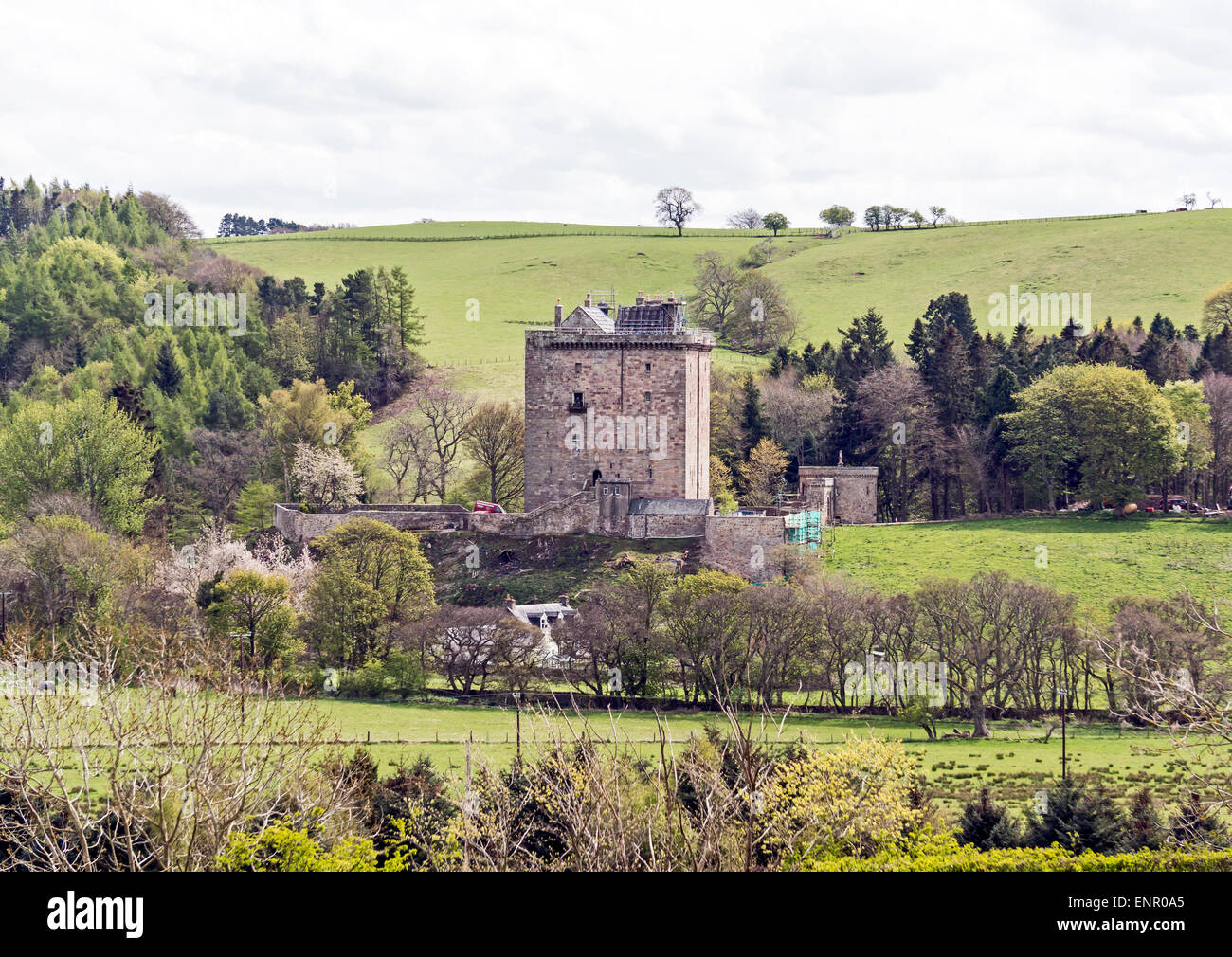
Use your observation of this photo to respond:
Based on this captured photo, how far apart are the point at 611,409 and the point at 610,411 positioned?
0.39ft

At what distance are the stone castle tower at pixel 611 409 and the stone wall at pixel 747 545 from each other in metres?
5.41

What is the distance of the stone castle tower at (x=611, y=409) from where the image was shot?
232 feet

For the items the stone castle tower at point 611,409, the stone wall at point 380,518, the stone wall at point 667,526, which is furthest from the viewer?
the stone castle tower at point 611,409

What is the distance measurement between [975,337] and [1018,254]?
168 ft

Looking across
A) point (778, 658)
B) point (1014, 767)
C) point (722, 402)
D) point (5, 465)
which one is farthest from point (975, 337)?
point (5, 465)

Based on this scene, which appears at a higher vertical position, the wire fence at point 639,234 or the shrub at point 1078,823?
the wire fence at point 639,234

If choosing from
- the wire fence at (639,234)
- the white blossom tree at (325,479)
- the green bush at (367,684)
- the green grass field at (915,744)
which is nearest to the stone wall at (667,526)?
the green grass field at (915,744)

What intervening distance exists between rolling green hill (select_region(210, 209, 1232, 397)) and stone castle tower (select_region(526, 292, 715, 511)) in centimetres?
3644

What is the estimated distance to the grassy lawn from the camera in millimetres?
64188

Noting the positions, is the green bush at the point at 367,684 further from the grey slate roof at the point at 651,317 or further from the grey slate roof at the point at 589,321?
the grey slate roof at the point at 651,317

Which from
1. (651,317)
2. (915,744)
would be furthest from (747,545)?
(915,744)

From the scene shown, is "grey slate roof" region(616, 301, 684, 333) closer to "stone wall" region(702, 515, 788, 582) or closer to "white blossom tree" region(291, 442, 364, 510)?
"stone wall" region(702, 515, 788, 582)

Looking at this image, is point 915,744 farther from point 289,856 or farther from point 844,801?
point 289,856

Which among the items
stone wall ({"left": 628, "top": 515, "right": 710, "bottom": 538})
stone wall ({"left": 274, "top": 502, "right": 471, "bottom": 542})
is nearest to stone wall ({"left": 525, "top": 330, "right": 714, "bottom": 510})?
stone wall ({"left": 628, "top": 515, "right": 710, "bottom": 538})
